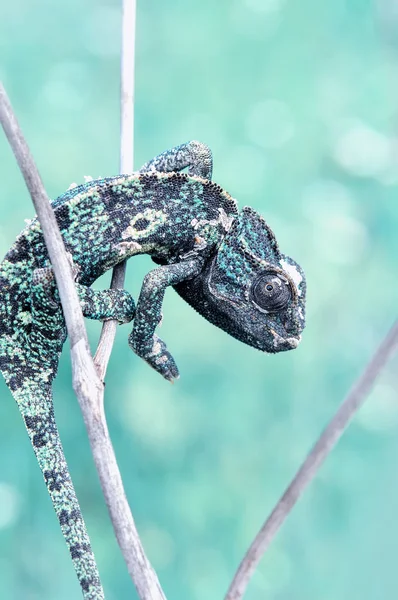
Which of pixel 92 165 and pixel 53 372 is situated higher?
pixel 92 165

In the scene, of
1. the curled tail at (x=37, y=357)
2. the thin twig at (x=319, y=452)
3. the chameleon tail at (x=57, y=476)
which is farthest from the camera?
the curled tail at (x=37, y=357)

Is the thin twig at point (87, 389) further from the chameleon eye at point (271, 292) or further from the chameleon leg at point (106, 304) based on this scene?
the chameleon eye at point (271, 292)

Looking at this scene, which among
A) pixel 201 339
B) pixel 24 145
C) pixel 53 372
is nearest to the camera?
pixel 24 145

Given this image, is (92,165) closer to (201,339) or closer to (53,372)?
(201,339)

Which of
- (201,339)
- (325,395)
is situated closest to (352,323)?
(325,395)

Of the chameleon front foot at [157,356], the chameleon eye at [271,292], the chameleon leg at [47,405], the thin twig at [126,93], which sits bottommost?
the chameleon leg at [47,405]

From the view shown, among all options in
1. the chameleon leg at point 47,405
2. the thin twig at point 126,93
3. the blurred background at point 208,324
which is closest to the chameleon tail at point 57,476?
the chameleon leg at point 47,405

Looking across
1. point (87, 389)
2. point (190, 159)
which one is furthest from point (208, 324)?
point (87, 389)
